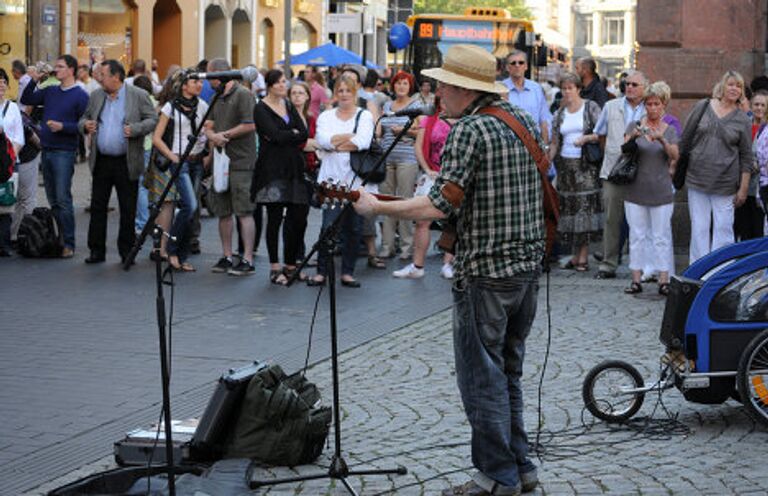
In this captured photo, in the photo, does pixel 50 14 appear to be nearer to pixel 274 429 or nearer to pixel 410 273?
pixel 410 273

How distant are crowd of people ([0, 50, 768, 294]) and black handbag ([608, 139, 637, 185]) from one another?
0.03m

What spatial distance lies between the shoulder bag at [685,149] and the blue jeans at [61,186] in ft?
19.1

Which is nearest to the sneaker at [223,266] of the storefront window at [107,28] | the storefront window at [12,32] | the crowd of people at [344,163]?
the crowd of people at [344,163]

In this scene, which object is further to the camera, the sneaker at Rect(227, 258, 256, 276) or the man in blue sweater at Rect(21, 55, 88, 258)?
the man in blue sweater at Rect(21, 55, 88, 258)

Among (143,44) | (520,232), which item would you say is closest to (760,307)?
(520,232)

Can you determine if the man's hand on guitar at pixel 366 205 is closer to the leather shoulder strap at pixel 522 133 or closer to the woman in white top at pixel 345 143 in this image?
the leather shoulder strap at pixel 522 133

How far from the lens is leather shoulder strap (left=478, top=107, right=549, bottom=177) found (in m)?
6.52

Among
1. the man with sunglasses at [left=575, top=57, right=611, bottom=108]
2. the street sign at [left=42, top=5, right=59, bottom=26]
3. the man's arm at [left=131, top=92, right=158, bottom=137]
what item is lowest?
the man's arm at [left=131, top=92, right=158, bottom=137]

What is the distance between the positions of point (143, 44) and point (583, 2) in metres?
102

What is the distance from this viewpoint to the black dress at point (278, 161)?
44.6 ft

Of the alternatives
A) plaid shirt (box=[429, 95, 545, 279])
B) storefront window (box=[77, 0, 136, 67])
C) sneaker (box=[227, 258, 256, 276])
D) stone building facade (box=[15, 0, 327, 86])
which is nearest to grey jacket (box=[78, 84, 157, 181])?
sneaker (box=[227, 258, 256, 276])

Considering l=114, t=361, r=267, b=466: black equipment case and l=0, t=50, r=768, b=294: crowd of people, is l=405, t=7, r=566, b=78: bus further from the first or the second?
l=114, t=361, r=267, b=466: black equipment case

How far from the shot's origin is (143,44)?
38125 millimetres

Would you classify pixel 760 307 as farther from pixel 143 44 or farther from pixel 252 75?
pixel 143 44
